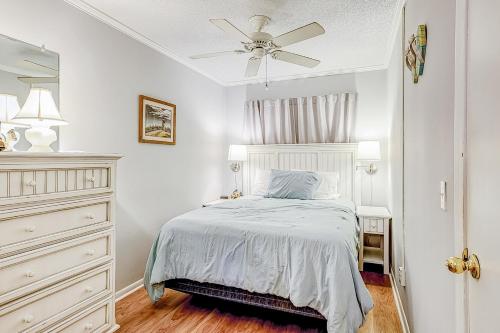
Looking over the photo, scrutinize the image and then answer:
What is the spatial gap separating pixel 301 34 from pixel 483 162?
178 cm

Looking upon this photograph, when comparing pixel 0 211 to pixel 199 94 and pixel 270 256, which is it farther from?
pixel 199 94

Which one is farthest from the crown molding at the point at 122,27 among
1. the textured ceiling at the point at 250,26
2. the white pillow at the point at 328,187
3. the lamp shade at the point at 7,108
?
the white pillow at the point at 328,187

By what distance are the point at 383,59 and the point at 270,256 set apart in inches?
117

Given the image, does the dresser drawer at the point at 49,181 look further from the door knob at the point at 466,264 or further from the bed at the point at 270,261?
the door knob at the point at 466,264

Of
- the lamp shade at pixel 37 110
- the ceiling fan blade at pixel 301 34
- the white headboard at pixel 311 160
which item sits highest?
the ceiling fan blade at pixel 301 34

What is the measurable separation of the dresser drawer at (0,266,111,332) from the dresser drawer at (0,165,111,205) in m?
0.54

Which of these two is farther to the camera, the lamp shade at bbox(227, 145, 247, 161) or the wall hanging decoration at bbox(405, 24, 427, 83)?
the lamp shade at bbox(227, 145, 247, 161)

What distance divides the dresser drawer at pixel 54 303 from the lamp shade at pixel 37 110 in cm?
101

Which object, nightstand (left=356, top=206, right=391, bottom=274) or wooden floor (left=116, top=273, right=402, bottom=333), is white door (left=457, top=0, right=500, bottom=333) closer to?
wooden floor (left=116, top=273, right=402, bottom=333)

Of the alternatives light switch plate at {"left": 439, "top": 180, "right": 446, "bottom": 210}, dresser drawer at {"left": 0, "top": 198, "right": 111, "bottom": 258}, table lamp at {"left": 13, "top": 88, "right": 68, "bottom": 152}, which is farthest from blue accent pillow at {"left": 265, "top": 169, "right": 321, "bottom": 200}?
table lamp at {"left": 13, "top": 88, "right": 68, "bottom": 152}

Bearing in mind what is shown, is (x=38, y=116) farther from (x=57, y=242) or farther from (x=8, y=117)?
(x=57, y=242)

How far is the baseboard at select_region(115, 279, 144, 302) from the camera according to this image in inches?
104

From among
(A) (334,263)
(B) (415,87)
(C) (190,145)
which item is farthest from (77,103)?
(B) (415,87)

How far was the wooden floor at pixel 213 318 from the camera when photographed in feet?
7.04
